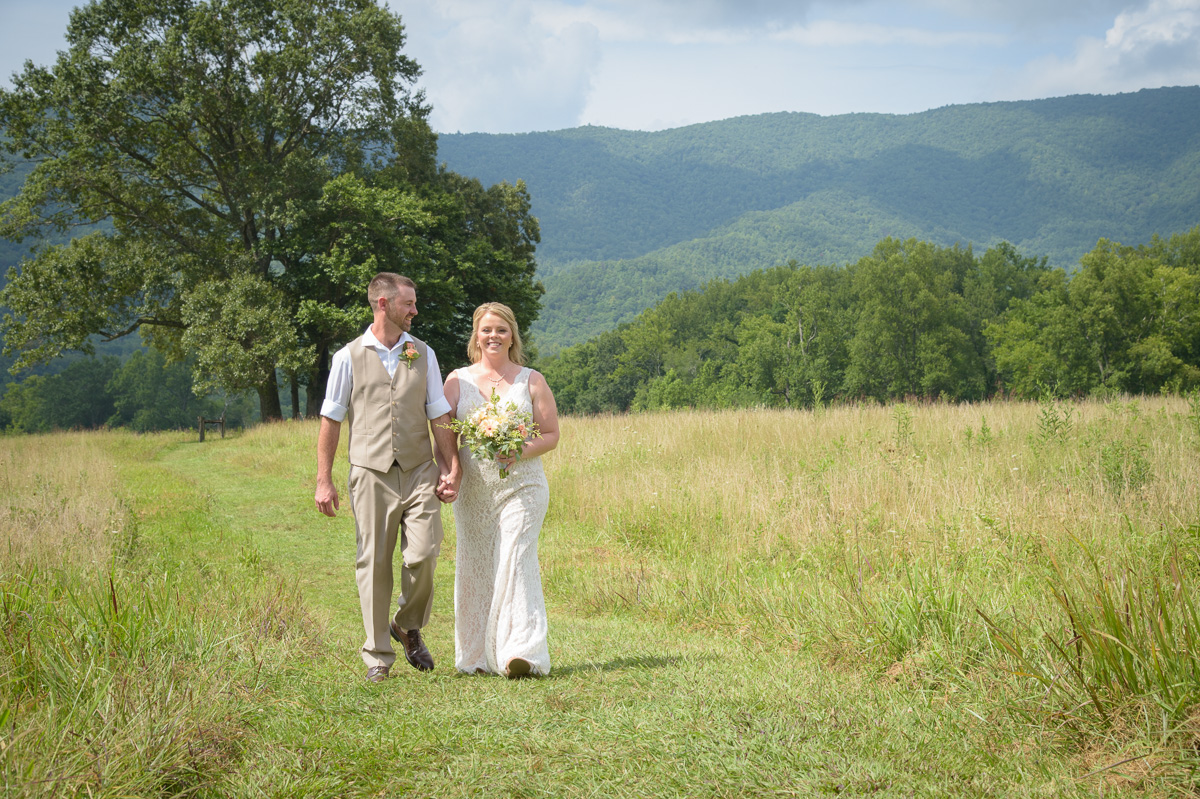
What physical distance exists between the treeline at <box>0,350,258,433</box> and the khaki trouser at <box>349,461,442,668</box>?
7512cm

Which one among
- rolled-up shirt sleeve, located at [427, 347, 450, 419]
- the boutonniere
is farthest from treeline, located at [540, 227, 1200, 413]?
the boutonniere

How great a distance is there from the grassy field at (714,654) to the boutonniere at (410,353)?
1.87m

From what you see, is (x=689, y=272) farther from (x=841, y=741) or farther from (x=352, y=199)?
(x=841, y=741)

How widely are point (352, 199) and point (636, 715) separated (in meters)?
26.2

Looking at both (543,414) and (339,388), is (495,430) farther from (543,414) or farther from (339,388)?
(339,388)

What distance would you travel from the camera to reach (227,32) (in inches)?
1049

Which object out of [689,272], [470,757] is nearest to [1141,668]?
[470,757]

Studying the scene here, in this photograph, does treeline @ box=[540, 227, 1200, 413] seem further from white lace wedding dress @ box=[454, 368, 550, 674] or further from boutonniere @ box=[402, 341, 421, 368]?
boutonniere @ box=[402, 341, 421, 368]

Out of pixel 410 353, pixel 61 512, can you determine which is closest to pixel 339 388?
pixel 410 353

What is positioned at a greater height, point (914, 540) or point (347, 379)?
point (347, 379)

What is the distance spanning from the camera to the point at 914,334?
67375 mm

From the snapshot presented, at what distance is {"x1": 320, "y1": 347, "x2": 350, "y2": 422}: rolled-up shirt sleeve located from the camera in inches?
195

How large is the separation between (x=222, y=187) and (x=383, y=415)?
1121 inches

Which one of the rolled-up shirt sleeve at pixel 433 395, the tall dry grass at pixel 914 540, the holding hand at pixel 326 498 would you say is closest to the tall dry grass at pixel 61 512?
the holding hand at pixel 326 498
